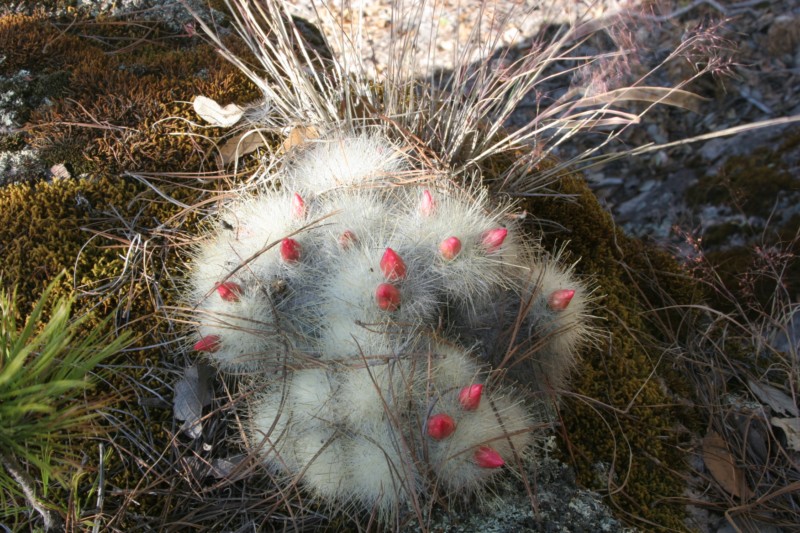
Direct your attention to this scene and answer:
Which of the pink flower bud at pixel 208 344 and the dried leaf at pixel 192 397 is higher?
the pink flower bud at pixel 208 344

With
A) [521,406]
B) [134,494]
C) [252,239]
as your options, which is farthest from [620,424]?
[134,494]

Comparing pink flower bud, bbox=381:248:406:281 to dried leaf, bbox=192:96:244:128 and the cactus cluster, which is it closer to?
the cactus cluster

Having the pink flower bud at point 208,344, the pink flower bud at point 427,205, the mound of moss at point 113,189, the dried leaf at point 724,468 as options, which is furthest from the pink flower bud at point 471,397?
the dried leaf at point 724,468

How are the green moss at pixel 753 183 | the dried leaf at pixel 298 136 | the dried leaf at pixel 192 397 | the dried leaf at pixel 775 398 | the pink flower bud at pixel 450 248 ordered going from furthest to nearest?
the green moss at pixel 753 183
the dried leaf at pixel 298 136
the dried leaf at pixel 775 398
the dried leaf at pixel 192 397
the pink flower bud at pixel 450 248

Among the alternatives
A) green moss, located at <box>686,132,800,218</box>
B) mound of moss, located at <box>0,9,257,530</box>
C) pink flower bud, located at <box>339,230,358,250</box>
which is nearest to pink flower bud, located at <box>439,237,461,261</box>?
pink flower bud, located at <box>339,230,358,250</box>

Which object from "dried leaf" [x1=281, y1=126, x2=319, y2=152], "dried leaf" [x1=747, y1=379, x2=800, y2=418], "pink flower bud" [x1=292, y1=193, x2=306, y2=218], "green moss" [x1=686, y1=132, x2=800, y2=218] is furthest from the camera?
"green moss" [x1=686, y1=132, x2=800, y2=218]

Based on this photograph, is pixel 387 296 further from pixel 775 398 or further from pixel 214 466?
pixel 775 398

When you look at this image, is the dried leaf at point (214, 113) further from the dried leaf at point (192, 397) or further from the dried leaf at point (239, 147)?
the dried leaf at point (192, 397)
